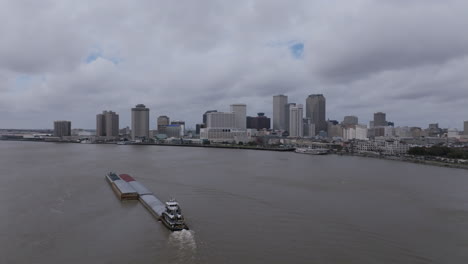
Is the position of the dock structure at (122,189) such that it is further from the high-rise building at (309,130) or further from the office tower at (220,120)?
the high-rise building at (309,130)

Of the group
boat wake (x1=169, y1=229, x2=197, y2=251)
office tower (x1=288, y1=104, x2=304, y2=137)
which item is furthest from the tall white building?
boat wake (x1=169, y1=229, x2=197, y2=251)

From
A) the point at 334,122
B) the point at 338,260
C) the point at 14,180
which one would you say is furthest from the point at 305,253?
the point at 334,122

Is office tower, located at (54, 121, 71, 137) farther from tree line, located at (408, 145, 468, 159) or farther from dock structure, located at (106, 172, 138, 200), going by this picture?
tree line, located at (408, 145, 468, 159)

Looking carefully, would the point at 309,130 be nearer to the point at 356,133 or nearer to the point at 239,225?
the point at 356,133

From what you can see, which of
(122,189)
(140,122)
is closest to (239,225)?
(122,189)

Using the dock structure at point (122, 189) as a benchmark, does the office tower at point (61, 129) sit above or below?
above

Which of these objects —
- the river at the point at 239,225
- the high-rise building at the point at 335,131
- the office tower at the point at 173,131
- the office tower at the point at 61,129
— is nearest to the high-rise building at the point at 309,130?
the high-rise building at the point at 335,131
